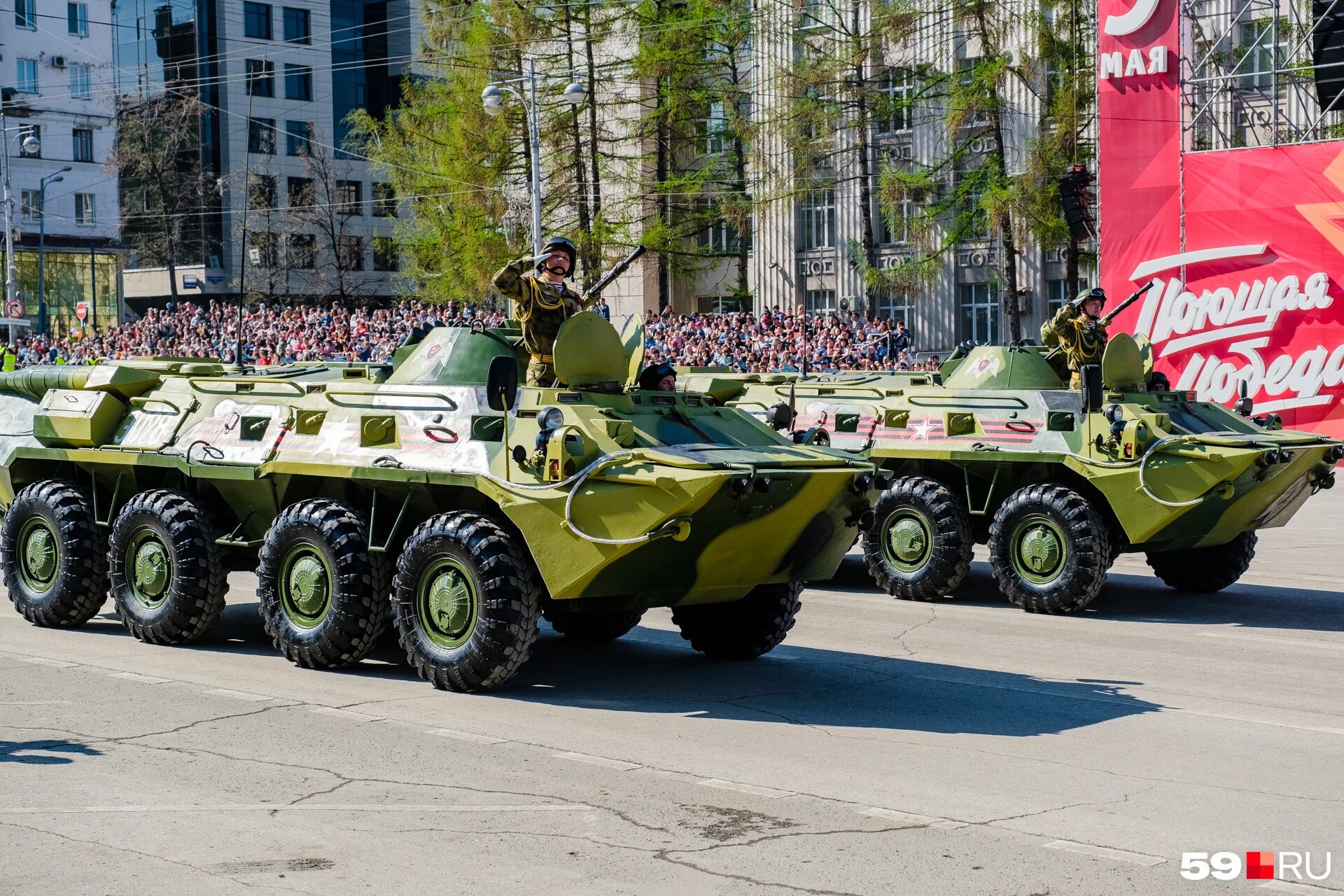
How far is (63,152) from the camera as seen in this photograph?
61375mm

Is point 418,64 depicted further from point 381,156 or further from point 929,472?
point 929,472

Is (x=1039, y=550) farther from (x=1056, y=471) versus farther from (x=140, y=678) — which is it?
(x=140, y=678)

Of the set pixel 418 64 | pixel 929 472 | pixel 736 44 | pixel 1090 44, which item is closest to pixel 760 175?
pixel 736 44

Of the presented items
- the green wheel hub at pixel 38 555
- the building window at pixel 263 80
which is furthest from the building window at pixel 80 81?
the green wheel hub at pixel 38 555

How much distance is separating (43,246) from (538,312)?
49205mm

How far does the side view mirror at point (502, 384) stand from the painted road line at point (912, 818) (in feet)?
10.5

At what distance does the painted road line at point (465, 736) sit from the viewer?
849 cm

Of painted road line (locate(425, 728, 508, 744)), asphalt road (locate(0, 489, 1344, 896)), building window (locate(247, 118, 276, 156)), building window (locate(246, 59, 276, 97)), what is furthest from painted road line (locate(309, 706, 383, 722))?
building window (locate(246, 59, 276, 97))

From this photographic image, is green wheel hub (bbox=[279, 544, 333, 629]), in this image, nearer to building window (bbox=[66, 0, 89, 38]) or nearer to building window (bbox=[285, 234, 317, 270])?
building window (bbox=[285, 234, 317, 270])

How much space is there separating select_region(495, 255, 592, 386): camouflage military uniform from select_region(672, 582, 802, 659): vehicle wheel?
5.45 ft

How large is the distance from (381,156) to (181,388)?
3483 centimetres

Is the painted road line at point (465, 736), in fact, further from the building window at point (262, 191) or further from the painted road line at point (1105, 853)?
the building window at point (262, 191)

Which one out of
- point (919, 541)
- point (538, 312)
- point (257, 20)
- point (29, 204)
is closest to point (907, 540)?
point (919, 541)

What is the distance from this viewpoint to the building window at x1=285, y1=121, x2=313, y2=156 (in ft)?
198
